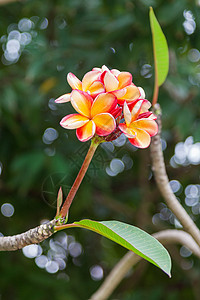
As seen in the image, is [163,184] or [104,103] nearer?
[104,103]

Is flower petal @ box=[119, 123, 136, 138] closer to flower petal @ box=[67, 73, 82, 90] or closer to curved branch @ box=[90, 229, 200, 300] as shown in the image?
flower petal @ box=[67, 73, 82, 90]

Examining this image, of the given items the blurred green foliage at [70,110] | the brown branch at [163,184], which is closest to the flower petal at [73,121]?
the brown branch at [163,184]

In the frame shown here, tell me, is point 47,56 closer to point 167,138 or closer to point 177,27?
point 177,27

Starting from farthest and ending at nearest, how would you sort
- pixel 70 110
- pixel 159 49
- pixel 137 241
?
pixel 70 110 < pixel 159 49 < pixel 137 241

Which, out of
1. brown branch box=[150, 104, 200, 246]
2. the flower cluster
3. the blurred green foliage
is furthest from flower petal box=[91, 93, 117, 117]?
the blurred green foliage

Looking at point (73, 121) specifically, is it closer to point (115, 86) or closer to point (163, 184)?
point (115, 86)

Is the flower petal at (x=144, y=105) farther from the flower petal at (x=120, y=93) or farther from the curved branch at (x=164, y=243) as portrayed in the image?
the curved branch at (x=164, y=243)

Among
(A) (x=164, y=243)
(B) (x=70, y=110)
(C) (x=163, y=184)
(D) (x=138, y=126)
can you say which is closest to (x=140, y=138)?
(D) (x=138, y=126)
